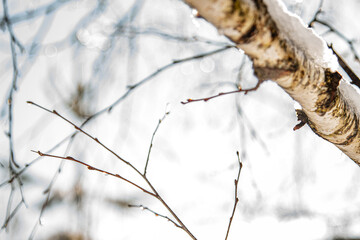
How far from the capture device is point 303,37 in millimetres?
625

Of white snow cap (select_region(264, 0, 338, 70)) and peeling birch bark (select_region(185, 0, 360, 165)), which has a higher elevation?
white snow cap (select_region(264, 0, 338, 70))

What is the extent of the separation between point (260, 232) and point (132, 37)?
7.06ft

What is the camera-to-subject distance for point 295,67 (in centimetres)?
57

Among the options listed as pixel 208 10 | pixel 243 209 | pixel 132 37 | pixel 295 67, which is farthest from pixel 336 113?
pixel 243 209

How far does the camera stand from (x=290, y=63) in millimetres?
561

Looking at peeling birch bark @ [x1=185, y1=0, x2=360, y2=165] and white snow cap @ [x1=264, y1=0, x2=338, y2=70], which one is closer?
peeling birch bark @ [x1=185, y1=0, x2=360, y2=165]

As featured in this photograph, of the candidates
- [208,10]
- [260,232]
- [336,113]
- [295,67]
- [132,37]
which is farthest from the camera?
[260,232]

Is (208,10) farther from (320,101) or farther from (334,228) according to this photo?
(334,228)

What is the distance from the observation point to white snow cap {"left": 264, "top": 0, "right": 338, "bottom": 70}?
572 millimetres

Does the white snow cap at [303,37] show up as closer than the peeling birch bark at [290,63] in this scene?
No

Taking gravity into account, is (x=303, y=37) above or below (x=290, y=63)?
above

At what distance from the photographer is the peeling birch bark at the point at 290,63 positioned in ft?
1.50

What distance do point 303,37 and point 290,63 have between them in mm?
127

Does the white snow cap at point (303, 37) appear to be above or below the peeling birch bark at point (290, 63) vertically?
above
